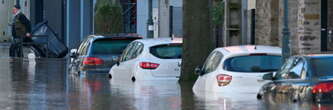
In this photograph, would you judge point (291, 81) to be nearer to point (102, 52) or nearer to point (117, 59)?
point (117, 59)

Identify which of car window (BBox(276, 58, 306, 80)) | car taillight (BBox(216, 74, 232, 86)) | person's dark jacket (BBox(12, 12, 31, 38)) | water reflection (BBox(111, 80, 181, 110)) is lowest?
water reflection (BBox(111, 80, 181, 110))

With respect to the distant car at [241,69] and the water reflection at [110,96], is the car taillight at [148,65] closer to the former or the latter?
the water reflection at [110,96]

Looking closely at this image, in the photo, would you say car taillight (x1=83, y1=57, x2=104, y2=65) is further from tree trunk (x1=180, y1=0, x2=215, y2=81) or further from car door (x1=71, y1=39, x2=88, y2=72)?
tree trunk (x1=180, y1=0, x2=215, y2=81)

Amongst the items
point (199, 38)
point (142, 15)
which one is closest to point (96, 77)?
point (199, 38)

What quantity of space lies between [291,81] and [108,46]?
1307 cm

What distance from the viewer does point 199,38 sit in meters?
25.6

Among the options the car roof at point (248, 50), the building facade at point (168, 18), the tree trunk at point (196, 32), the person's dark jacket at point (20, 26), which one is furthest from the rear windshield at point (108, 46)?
the building facade at point (168, 18)

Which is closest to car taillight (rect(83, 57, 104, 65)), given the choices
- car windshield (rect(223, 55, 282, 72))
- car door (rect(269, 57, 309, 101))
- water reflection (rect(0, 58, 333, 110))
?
water reflection (rect(0, 58, 333, 110))

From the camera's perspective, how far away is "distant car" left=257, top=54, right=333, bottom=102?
15594 millimetres

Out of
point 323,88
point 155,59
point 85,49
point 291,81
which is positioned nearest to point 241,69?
point 291,81

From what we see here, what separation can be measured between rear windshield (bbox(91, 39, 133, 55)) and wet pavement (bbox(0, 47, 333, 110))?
69 cm

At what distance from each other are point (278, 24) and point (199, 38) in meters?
11.5

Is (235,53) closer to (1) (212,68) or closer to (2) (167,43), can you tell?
(1) (212,68)

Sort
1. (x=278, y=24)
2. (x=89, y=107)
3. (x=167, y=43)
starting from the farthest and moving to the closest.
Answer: (x=278, y=24)
(x=167, y=43)
(x=89, y=107)
